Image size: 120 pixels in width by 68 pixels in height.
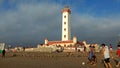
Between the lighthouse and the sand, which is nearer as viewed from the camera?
the sand

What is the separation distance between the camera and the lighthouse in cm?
9469

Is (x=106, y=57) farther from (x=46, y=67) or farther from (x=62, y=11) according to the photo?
(x=62, y=11)

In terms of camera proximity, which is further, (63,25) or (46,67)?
(63,25)

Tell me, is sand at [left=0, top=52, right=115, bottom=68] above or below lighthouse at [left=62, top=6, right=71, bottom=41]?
below

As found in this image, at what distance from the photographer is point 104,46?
57.3ft

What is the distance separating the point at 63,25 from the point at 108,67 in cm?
8017

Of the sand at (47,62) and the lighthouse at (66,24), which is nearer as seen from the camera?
the sand at (47,62)

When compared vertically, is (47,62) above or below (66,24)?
below

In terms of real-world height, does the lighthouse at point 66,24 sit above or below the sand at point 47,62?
above

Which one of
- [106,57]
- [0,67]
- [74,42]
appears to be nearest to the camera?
[106,57]

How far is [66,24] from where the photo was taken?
96.7 metres

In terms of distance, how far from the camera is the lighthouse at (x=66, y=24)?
3728 inches

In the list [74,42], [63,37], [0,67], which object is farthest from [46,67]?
[63,37]

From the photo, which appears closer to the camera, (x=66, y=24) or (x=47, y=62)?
(x=47, y=62)
